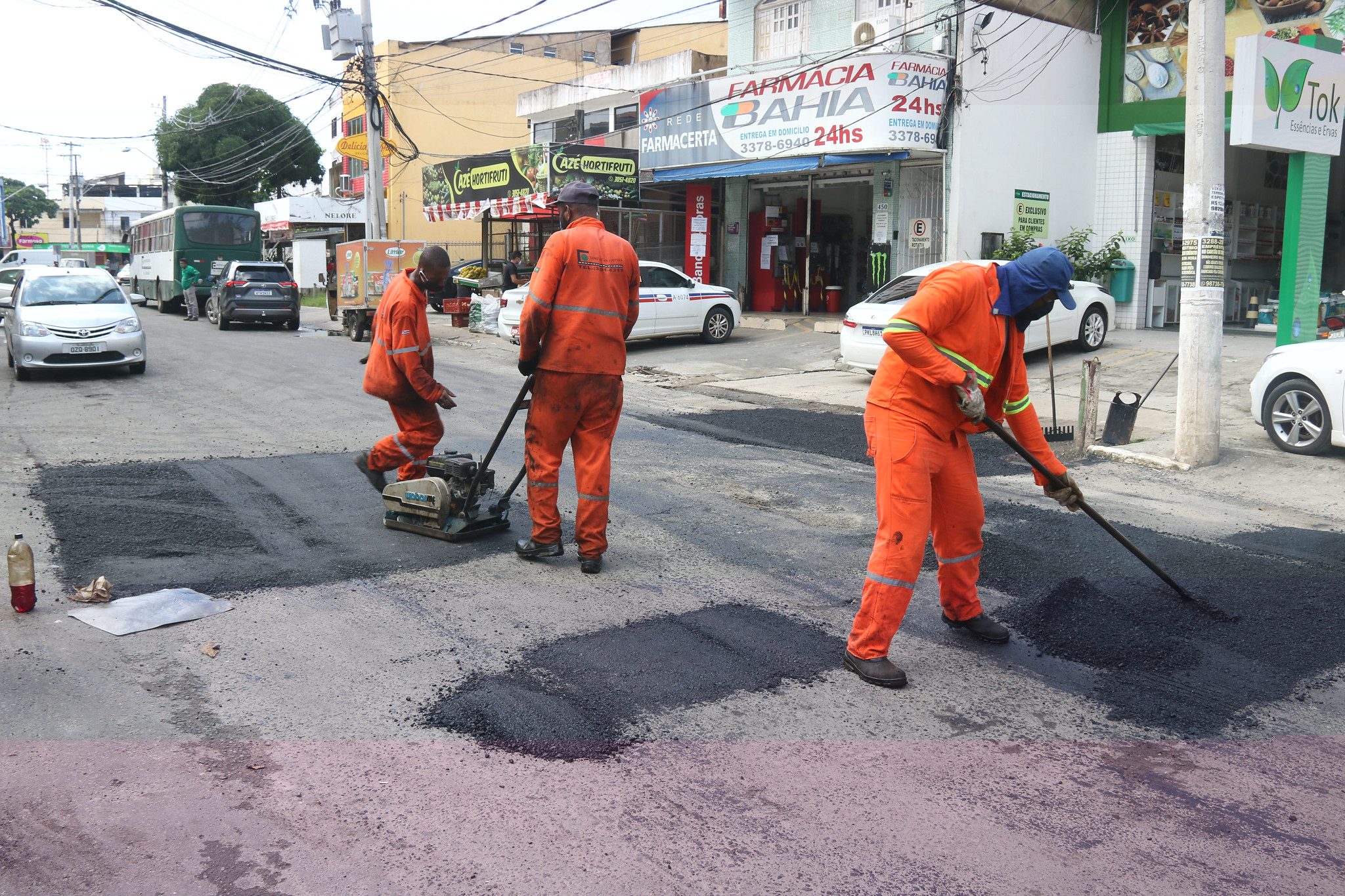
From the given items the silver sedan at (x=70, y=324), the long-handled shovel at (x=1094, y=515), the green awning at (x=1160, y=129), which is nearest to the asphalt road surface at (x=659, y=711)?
the long-handled shovel at (x=1094, y=515)

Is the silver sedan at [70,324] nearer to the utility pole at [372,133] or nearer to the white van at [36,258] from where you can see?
the utility pole at [372,133]

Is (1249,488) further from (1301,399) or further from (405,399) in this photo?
(405,399)

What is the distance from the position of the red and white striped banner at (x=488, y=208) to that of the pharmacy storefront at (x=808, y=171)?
9.81 ft

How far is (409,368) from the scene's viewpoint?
6266 millimetres

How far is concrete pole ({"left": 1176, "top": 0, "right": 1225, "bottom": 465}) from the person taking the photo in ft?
27.8

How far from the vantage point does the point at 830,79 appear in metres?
17.4

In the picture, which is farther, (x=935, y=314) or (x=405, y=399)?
(x=405, y=399)

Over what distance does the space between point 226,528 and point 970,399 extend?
4.57 m

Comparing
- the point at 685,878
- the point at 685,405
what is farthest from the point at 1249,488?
the point at 685,878

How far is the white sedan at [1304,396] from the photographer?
8531mm

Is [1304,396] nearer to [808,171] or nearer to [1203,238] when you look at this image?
[1203,238]

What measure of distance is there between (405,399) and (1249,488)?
640 centimetres

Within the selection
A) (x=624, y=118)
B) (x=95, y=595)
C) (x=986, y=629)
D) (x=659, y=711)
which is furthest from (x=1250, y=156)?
(x=95, y=595)

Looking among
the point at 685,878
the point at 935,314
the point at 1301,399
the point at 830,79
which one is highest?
the point at 830,79
